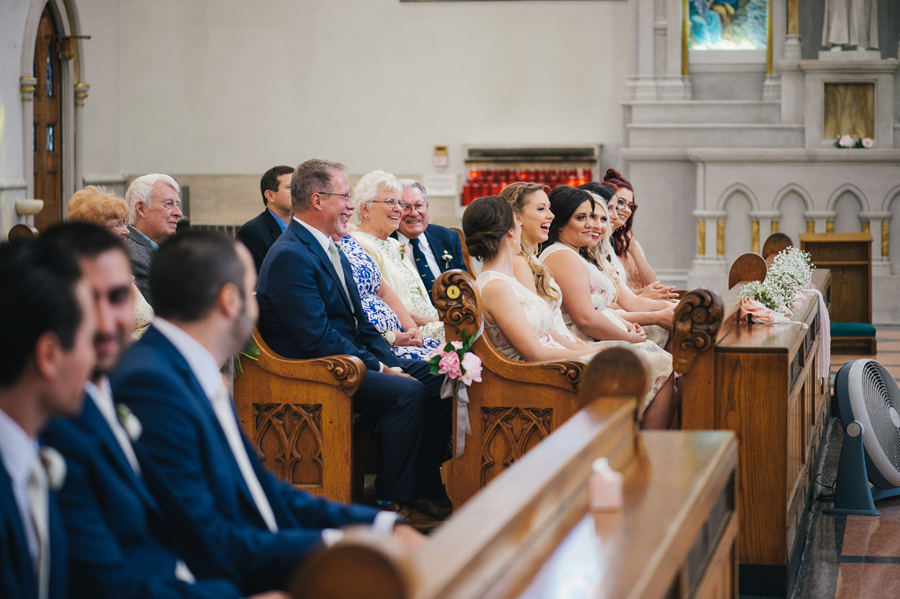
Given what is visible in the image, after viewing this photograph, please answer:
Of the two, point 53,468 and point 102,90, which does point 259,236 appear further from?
point 102,90

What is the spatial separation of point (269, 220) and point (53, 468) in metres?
4.11

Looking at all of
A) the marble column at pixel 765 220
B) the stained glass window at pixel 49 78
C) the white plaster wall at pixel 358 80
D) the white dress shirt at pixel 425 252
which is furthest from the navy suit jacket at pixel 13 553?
the white plaster wall at pixel 358 80

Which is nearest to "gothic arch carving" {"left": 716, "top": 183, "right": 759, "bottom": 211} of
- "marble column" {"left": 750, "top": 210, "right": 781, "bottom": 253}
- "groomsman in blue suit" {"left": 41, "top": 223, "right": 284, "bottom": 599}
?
"marble column" {"left": 750, "top": 210, "right": 781, "bottom": 253}

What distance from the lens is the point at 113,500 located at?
152 cm

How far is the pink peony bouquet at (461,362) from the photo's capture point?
359cm

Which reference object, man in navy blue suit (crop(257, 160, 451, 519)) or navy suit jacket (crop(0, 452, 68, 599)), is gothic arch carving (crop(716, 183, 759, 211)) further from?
navy suit jacket (crop(0, 452, 68, 599))

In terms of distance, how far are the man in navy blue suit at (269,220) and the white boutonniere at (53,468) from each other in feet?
12.3

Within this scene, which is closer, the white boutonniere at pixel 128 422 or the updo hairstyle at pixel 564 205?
the white boutonniere at pixel 128 422

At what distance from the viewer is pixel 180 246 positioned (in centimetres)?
178

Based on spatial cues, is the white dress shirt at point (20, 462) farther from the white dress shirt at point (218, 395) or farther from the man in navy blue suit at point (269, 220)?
the man in navy blue suit at point (269, 220)

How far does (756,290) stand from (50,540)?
3.36 m

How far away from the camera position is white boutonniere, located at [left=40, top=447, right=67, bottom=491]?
140 cm

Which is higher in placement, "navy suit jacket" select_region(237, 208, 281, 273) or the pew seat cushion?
"navy suit jacket" select_region(237, 208, 281, 273)

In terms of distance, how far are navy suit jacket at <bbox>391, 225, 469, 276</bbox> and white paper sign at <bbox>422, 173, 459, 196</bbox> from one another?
5.82m
